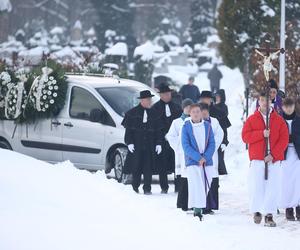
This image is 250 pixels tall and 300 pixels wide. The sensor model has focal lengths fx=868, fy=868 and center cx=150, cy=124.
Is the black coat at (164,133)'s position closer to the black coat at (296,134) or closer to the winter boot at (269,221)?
the black coat at (296,134)

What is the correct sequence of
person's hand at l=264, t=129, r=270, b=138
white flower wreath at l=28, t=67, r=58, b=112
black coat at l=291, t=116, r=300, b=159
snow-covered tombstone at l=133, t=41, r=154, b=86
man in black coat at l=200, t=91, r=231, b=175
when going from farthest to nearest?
snow-covered tombstone at l=133, t=41, r=154, b=86
white flower wreath at l=28, t=67, r=58, b=112
man in black coat at l=200, t=91, r=231, b=175
black coat at l=291, t=116, r=300, b=159
person's hand at l=264, t=129, r=270, b=138

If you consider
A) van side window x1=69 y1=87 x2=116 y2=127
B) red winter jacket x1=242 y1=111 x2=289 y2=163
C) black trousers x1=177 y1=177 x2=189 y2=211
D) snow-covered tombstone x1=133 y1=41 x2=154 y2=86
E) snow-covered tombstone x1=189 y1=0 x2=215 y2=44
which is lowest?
black trousers x1=177 y1=177 x2=189 y2=211

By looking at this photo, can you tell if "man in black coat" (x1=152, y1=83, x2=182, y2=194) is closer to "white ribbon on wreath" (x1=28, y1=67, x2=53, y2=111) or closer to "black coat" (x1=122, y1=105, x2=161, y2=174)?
"black coat" (x1=122, y1=105, x2=161, y2=174)

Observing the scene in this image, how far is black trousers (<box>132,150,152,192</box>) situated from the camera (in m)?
13.7

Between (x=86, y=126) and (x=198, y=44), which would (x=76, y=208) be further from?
(x=198, y=44)

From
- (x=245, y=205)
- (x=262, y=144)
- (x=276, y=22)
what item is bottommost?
(x=245, y=205)

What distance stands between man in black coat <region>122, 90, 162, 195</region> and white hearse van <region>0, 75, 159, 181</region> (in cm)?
59

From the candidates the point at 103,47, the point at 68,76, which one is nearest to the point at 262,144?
the point at 68,76

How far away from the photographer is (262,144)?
10.6 m

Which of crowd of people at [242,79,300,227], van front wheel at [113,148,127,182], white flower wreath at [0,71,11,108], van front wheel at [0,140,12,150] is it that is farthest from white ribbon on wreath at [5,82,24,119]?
crowd of people at [242,79,300,227]

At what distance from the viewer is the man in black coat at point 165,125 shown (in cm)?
1382

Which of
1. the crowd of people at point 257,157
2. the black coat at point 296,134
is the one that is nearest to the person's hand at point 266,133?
the crowd of people at point 257,157

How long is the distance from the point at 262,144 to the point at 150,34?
6429 cm

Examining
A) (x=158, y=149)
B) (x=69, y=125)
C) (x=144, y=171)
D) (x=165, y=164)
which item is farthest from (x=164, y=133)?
(x=69, y=125)
